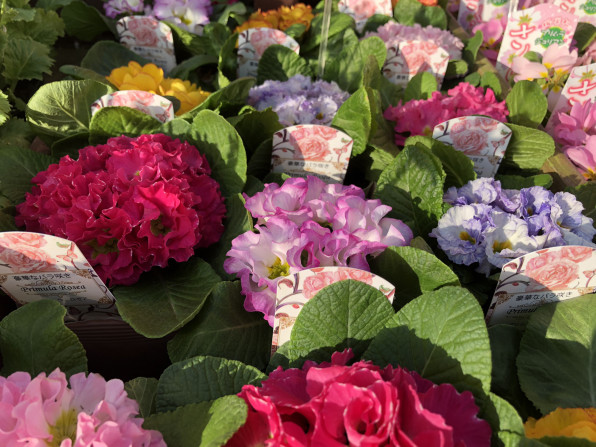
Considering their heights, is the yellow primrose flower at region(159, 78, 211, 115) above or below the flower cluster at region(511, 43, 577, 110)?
below

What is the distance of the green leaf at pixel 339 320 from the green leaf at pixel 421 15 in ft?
4.34

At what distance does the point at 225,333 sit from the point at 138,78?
737 mm

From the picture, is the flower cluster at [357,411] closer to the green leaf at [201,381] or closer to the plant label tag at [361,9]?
the green leaf at [201,381]

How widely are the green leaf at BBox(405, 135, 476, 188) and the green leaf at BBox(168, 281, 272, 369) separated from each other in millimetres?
478

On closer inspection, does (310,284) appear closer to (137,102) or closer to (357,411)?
(357,411)

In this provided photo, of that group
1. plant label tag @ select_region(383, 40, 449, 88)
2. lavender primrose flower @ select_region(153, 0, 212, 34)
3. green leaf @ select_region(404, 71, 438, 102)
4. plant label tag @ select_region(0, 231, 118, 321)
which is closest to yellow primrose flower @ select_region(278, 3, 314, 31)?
lavender primrose flower @ select_region(153, 0, 212, 34)

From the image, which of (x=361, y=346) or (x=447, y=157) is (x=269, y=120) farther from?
(x=361, y=346)

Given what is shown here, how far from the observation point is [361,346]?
28.9 inches

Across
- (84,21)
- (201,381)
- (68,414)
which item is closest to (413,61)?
(84,21)

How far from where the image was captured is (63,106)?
47.6 inches

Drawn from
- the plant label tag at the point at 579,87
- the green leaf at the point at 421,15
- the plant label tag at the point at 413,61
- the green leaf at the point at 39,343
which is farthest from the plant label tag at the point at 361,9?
the green leaf at the point at 39,343

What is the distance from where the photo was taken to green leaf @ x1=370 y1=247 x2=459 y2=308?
0.82 m

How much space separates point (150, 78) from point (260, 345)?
756 millimetres

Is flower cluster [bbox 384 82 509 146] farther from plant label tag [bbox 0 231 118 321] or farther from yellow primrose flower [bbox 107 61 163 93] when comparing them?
plant label tag [bbox 0 231 118 321]
